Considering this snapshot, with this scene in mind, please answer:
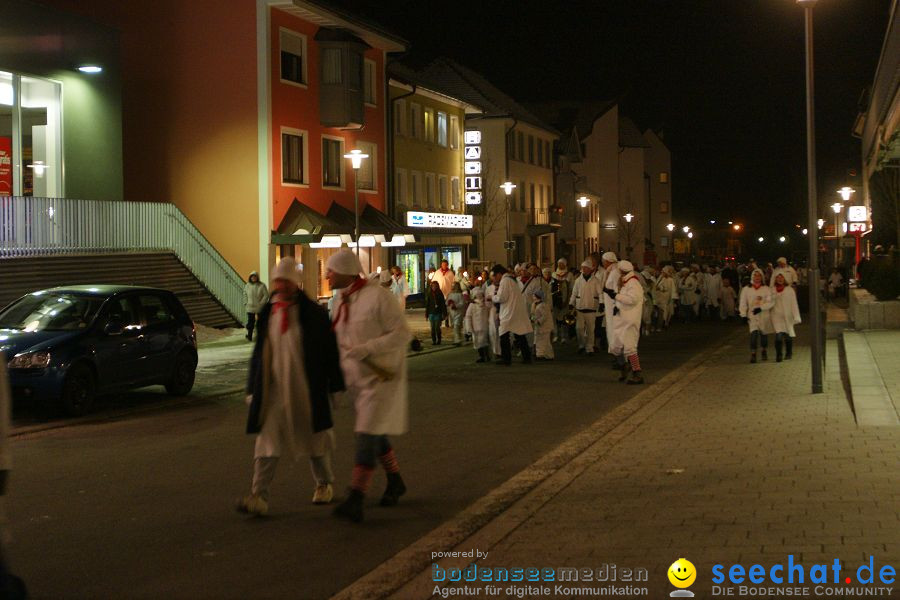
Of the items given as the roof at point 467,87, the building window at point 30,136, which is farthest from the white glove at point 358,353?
the roof at point 467,87

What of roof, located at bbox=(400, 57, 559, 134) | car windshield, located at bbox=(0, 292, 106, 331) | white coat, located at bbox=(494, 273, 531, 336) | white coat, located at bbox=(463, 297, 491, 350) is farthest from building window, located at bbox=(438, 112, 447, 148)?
car windshield, located at bbox=(0, 292, 106, 331)

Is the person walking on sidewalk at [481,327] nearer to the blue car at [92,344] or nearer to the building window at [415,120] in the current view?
the blue car at [92,344]

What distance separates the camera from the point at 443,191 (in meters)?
49.8

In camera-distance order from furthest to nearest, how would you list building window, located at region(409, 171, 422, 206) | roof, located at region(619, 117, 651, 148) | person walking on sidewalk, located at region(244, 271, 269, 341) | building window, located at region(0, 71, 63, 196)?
1. roof, located at region(619, 117, 651, 148)
2. building window, located at region(409, 171, 422, 206)
3. building window, located at region(0, 71, 63, 196)
4. person walking on sidewalk, located at region(244, 271, 269, 341)

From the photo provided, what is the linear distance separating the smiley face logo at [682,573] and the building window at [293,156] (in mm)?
29207

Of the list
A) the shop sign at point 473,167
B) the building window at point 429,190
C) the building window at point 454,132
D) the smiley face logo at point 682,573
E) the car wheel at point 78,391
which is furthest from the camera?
the shop sign at point 473,167

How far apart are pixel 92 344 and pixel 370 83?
27.2 meters

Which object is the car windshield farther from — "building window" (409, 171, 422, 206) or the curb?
"building window" (409, 171, 422, 206)

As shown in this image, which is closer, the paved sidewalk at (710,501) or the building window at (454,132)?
the paved sidewalk at (710,501)

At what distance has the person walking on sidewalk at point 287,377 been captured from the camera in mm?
7789

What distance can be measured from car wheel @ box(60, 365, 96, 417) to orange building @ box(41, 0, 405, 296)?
19.0 metres

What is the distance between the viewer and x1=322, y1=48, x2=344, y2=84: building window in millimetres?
36312

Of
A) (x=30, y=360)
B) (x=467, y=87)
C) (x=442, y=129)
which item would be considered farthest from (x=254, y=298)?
(x=467, y=87)

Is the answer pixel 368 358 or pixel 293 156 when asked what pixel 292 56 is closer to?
pixel 293 156
